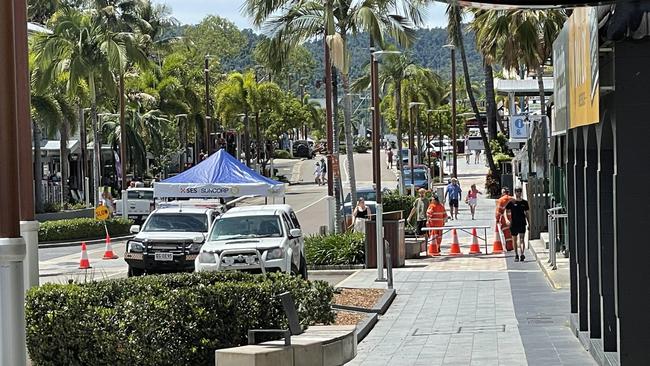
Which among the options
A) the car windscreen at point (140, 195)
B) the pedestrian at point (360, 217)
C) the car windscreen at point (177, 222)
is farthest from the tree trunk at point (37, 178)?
the car windscreen at point (177, 222)

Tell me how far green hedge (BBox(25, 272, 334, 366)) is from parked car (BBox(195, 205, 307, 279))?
25.6ft

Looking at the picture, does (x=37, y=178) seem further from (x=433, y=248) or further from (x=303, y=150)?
(x=303, y=150)

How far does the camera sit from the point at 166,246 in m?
26.3

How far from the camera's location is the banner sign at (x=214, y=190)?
27.2 m

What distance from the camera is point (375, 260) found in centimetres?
2834

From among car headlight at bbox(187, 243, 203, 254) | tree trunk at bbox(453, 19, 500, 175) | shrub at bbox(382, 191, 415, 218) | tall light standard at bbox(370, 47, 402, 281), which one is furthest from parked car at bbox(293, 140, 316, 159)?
car headlight at bbox(187, 243, 203, 254)

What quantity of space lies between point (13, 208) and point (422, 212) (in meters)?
29.1

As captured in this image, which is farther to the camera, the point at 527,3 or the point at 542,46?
the point at 542,46

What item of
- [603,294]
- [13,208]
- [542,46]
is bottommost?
[603,294]

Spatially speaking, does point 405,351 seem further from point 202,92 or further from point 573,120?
point 202,92

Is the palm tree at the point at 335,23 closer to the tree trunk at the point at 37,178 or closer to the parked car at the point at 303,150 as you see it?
the tree trunk at the point at 37,178

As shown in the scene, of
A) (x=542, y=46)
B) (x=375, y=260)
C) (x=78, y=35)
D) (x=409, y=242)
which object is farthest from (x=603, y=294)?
(x=78, y=35)

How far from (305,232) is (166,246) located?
769 inches

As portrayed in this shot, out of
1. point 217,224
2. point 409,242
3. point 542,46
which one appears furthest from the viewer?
point 542,46
